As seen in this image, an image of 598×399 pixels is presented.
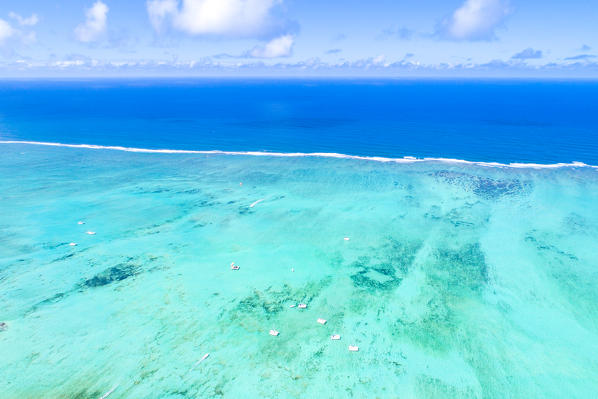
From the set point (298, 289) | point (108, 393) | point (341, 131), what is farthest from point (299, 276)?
point (341, 131)

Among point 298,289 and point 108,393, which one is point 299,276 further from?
point 108,393

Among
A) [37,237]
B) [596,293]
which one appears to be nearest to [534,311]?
[596,293]

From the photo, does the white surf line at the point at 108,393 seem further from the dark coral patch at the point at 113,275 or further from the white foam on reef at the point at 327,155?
the white foam on reef at the point at 327,155

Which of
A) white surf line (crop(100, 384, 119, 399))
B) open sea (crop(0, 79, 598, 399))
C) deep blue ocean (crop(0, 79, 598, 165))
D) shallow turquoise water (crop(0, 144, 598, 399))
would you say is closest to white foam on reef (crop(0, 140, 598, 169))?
open sea (crop(0, 79, 598, 399))

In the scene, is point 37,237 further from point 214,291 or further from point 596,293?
point 596,293

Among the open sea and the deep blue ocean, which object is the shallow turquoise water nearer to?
the open sea

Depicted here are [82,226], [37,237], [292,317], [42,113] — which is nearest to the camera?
[292,317]
